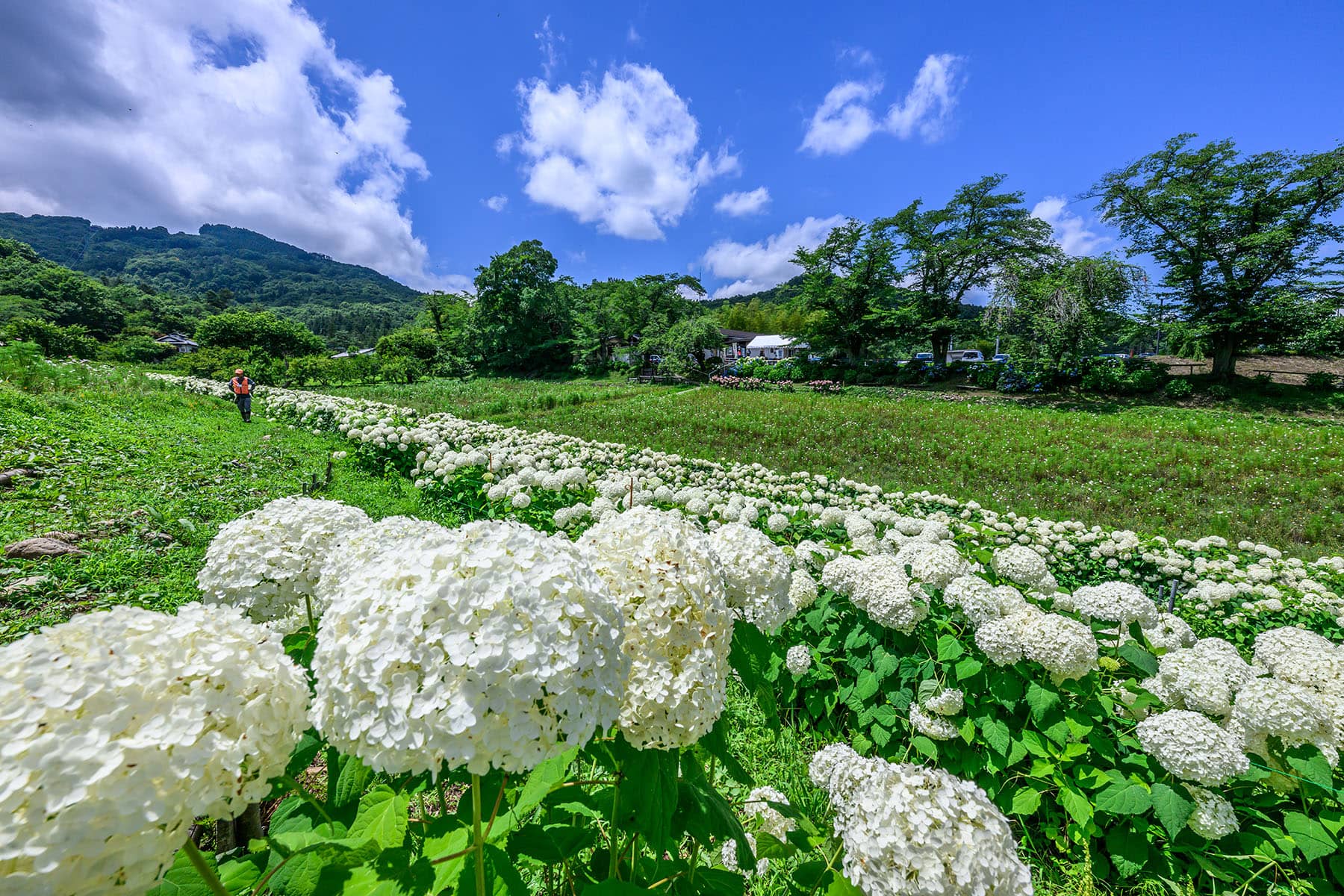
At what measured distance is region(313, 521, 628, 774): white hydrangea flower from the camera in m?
0.88

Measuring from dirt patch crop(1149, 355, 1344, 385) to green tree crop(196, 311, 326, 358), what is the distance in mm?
62737

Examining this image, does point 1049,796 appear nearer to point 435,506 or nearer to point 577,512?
point 577,512

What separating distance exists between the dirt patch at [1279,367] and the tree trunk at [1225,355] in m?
0.93

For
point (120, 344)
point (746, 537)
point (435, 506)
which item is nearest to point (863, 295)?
point (435, 506)

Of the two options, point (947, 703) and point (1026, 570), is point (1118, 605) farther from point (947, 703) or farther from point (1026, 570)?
point (947, 703)

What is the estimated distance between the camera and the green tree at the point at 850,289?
32.8 meters

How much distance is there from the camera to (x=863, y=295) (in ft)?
109

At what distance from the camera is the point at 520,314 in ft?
139

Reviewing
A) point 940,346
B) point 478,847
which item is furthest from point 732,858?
point 940,346

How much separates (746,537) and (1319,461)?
16.2 metres

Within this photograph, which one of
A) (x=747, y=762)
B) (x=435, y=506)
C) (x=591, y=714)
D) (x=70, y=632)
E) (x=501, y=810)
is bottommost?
(x=747, y=762)

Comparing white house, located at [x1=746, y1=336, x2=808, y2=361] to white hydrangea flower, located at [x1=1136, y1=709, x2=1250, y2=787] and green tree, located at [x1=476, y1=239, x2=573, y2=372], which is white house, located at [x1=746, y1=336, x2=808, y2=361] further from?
white hydrangea flower, located at [x1=1136, y1=709, x2=1250, y2=787]

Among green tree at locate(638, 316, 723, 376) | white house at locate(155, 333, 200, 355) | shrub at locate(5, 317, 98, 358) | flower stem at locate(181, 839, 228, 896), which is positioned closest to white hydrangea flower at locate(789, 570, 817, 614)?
flower stem at locate(181, 839, 228, 896)

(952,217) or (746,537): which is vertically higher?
Result: (952,217)
